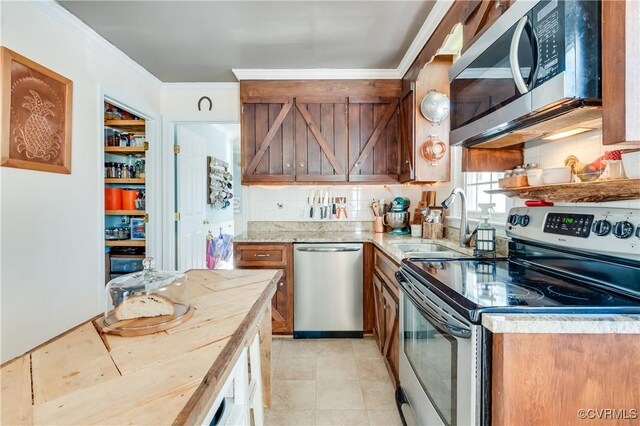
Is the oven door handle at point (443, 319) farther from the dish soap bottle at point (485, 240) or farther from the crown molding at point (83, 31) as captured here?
the crown molding at point (83, 31)

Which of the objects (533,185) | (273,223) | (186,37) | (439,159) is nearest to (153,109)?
(186,37)

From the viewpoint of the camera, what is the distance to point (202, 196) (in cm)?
401

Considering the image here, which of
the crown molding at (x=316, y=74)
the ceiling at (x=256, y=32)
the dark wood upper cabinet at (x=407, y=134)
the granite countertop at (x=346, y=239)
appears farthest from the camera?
the crown molding at (x=316, y=74)

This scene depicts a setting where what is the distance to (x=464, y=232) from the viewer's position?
207 centimetres

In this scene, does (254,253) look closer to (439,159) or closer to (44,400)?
(439,159)

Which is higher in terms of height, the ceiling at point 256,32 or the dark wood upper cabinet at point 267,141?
the ceiling at point 256,32

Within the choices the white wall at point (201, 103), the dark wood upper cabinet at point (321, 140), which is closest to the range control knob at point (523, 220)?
the dark wood upper cabinet at point (321, 140)

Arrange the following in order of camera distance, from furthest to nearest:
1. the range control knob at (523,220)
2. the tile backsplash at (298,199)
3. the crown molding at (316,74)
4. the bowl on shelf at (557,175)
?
1. the tile backsplash at (298,199)
2. the crown molding at (316,74)
3. the range control knob at (523,220)
4. the bowl on shelf at (557,175)

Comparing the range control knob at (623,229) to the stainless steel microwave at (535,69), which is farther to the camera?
Answer: the range control knob at (623,229)

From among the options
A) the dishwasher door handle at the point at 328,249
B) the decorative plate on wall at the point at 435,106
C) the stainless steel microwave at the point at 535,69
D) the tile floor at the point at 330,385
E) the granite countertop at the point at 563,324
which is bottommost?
the tile floor at the point at 330,385

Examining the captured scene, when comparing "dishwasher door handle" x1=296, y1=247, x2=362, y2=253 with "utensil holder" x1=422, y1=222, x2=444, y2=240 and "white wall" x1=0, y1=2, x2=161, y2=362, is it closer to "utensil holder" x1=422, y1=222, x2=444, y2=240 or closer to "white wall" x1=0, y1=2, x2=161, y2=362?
"utensil holder" x1=422, y1=222, x2=444, y2=240

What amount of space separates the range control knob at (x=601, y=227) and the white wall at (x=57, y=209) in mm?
2738

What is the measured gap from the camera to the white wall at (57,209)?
69.0 inches

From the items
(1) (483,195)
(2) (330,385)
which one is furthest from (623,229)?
(2) (330,385)
